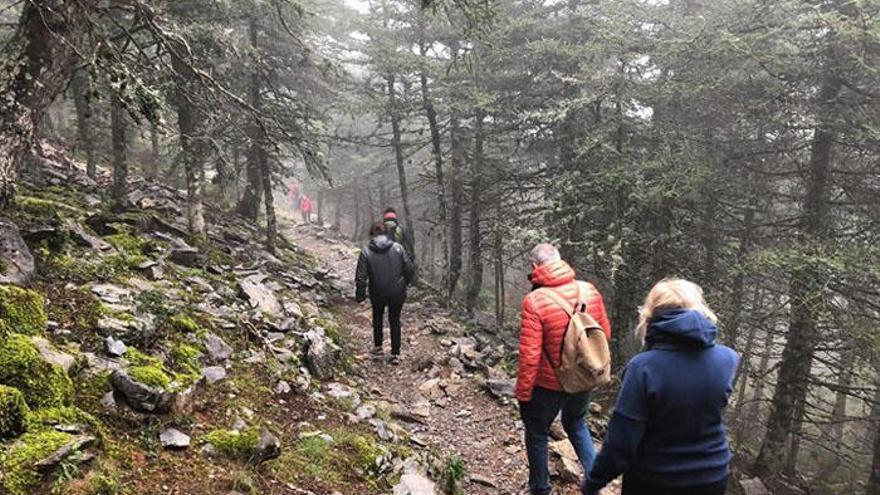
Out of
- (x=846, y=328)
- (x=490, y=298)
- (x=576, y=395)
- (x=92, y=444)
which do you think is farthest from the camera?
(x=490, y=298)

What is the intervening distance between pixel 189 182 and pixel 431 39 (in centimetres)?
1144

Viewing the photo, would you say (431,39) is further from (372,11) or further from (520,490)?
(520,490)

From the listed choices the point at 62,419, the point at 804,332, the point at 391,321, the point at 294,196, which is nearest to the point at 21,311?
the point at 62,419

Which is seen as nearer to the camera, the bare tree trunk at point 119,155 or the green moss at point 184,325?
the green moss at point 184,325

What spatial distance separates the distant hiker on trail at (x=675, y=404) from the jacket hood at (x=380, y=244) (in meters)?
6.37

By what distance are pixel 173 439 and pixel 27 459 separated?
119cm

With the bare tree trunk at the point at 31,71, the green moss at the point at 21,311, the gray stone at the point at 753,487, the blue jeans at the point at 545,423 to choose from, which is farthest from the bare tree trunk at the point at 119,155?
the gray stone at the point at 753,487

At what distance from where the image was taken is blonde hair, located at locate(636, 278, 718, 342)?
10.3 feet

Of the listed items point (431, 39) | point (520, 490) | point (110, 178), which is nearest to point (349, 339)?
point (520, 490)

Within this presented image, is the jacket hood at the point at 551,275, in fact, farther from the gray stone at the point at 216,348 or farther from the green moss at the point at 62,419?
the gray stone at the point at 216,348

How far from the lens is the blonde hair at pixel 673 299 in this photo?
315cm

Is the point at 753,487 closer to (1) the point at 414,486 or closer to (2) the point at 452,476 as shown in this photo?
(2) the point at 452,476

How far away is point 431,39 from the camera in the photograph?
20.2 m

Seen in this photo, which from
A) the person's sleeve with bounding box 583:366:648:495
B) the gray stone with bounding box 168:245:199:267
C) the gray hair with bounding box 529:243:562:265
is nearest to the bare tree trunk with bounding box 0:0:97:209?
the gray stone with bounding box 168:245:199:267
